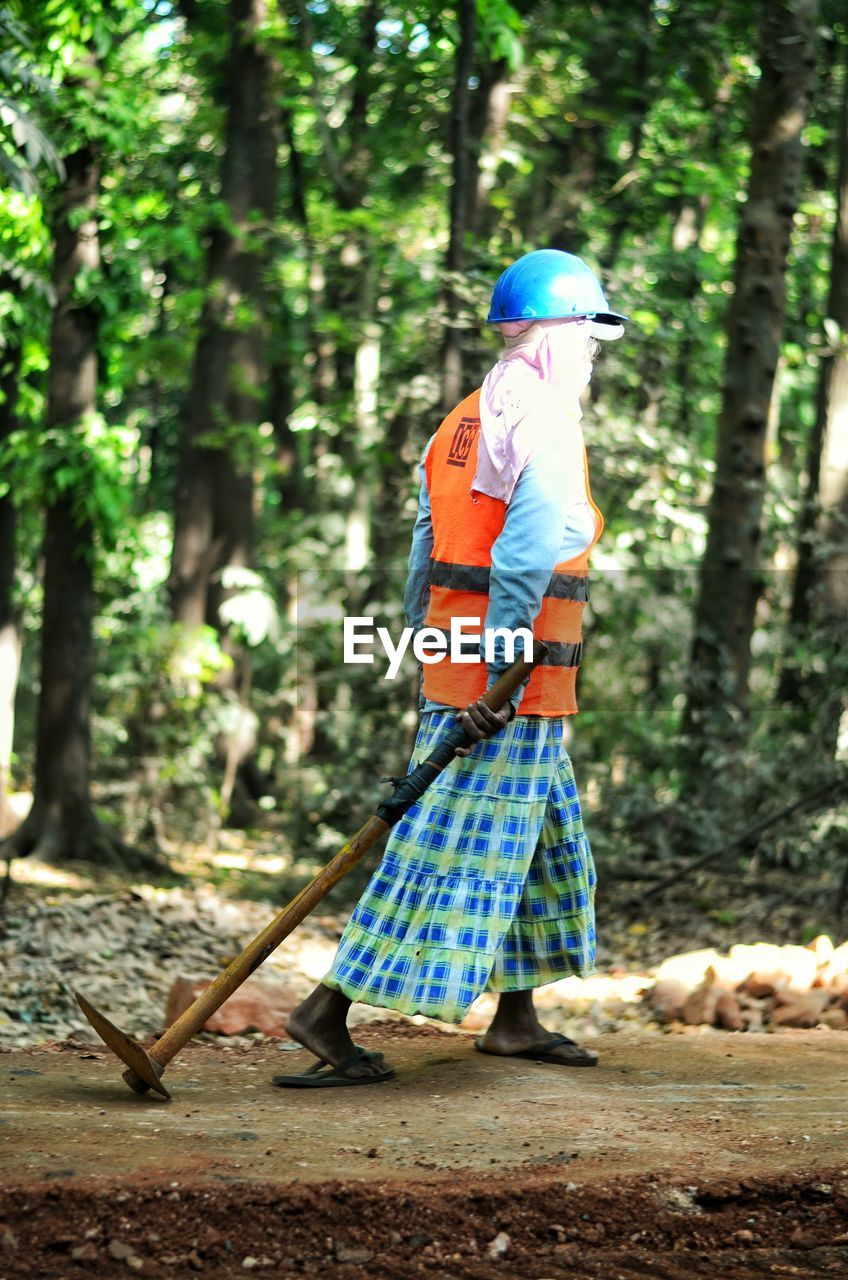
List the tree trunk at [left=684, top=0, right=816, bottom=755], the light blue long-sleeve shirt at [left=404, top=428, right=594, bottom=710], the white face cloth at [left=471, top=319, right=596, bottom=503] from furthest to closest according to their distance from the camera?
1. the tree trunk at [left=684, top=0, right=816, bottom=755]
2. the white face cloth at [left=471, top=319, right=596, bottom=503]
3. the light blue long-sleeve shirt at [left=404, top=428, right=594, bottom=710]

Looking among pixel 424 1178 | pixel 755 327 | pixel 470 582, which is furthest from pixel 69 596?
pixel 424 1178

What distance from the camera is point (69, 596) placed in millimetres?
11531

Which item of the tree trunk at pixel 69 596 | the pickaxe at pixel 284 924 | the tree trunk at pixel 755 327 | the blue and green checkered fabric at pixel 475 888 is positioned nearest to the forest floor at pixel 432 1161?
the pickaxe at pixel 284 924

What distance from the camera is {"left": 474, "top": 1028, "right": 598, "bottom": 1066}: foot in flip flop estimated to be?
16.6 feet

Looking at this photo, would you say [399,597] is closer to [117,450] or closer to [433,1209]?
[117,450]

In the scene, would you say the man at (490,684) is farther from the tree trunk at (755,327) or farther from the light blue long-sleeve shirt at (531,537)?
the tree trunk at (755,327)

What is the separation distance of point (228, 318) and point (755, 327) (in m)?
5.07

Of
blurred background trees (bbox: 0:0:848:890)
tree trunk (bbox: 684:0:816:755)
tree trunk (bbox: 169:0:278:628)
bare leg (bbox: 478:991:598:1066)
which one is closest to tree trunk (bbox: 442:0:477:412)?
blurred background trees (bbox: 0:0:848:890)

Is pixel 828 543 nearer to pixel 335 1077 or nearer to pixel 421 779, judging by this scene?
pixel 421 779

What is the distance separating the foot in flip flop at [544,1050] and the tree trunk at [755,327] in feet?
18.6

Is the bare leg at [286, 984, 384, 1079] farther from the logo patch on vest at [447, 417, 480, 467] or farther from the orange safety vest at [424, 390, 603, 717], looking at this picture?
the logo patch on vest at [447, 417, 480, 467]

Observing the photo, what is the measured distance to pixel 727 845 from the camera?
927cm

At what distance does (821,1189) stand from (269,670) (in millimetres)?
17057

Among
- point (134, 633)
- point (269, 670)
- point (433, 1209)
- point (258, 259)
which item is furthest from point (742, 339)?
point (269, 670)
